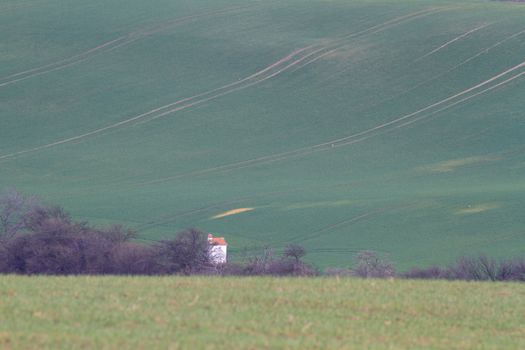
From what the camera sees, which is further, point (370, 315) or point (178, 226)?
point (178, 226)

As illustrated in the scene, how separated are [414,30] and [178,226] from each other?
3275 centimetres

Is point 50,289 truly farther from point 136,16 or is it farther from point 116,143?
point 136,16

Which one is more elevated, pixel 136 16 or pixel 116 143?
pixel 136 16

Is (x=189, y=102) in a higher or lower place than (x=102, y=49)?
lower

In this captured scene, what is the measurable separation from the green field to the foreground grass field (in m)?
24.1

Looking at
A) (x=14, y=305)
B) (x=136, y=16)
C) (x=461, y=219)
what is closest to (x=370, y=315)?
(x=14, y=305)

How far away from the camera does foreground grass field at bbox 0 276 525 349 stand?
9023 mm

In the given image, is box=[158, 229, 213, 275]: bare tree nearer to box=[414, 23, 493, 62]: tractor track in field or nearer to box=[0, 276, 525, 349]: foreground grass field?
box=[0, 276, 525, 349]: foreground grass field

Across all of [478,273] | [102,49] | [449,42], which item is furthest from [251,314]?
[102,49]

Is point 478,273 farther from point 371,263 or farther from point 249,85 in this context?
point 249,85

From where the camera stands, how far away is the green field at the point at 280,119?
44906 millimetres

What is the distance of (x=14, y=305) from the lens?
10.4 metres

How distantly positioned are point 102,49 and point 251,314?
6466cm

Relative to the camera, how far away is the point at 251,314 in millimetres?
10586
